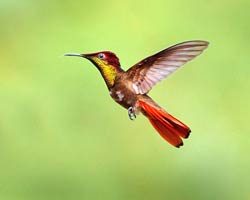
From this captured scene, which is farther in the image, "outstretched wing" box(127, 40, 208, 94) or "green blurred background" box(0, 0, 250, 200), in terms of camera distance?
"green blurred background" box(0, 0, 250, 200)

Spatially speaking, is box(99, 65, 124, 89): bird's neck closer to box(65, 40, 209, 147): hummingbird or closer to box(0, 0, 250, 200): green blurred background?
box(65, 40, 209, 147): hummingbird

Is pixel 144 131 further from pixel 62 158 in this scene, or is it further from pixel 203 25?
pixel 203 25

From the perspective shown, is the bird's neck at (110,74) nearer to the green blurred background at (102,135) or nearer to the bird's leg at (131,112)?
the bird's leg at (131,112)

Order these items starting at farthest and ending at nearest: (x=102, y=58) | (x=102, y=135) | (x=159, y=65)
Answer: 1. (x=102, y=135)
2. (x=159, y=65)
3. (x=102, y=58)

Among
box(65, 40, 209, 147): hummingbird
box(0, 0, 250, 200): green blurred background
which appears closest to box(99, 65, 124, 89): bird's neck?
box(65, 40, 209, 147): hummingbird

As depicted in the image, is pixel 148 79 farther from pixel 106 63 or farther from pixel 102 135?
pixel 102 135

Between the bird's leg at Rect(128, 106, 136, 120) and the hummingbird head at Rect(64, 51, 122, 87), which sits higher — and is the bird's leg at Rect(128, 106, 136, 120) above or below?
below

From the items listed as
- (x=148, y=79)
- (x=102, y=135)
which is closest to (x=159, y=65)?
(x=148, y=79)

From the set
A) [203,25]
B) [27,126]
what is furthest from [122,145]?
[203,25]
